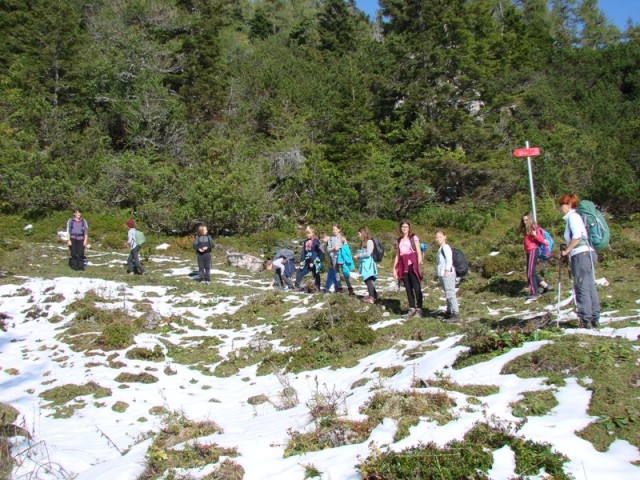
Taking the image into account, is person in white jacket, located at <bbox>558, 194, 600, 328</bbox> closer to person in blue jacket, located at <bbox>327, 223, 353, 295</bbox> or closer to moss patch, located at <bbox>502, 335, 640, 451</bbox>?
moss patch, located at <bbox>502, 335, 640, 451</bbox>

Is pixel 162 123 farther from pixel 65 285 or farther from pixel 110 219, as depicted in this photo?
pixel 65 285

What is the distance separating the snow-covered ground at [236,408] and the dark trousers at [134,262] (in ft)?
12.5

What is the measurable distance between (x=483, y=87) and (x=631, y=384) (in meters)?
26.3

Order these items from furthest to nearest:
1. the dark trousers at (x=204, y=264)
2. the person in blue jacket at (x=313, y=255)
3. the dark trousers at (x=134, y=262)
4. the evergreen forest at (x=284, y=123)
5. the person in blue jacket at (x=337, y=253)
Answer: the evergreen forest at (x=284, y=123) < the dark trousers at (x=134, y=262) < the dark trousers at (x=204, y=264) < the person in blue jacket at (x=313, y=255) < the person in blue jacket at (x=337, y=253)

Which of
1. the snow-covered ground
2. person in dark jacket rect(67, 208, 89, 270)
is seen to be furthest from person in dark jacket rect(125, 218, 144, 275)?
the snow-covered ground

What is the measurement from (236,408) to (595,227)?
507 cm

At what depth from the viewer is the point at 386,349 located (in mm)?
7707

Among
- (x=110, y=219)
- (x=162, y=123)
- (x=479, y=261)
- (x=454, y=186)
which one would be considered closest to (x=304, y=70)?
(x=162, y=123)

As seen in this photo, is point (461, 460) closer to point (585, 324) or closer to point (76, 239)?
point (585, 324)

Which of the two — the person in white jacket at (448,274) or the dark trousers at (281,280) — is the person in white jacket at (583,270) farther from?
the dark trousers at (281,280)

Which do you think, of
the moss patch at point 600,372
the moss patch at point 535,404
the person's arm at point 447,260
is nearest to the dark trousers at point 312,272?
the person's arm at point 447,260

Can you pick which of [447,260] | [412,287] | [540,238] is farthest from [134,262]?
[540,238]

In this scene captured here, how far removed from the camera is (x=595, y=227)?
636cm

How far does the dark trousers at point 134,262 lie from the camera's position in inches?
581
